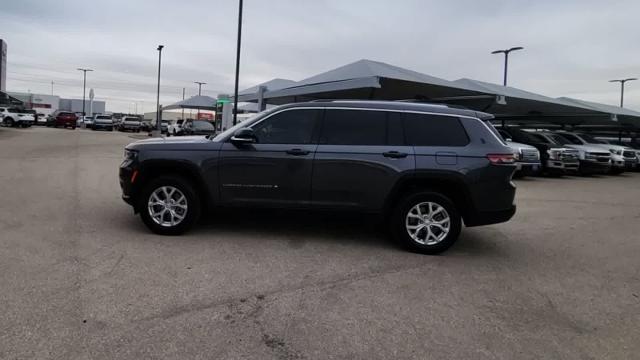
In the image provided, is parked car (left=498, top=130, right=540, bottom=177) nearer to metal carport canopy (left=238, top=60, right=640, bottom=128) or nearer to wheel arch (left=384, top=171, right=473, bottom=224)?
metal carport canopy (left=238, top=60, right=640, bottom=128)

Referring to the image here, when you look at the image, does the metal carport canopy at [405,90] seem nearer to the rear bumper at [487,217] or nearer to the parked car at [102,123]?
the rear bumper at [487,217]

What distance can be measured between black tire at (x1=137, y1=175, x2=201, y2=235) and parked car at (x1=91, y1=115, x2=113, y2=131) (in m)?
48.3

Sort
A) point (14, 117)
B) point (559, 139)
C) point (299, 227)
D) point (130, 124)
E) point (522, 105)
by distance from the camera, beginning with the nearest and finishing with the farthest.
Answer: point (299, 227) < point (559, 139) < point (522, 105) < point (14, 117) < point (130, 124)

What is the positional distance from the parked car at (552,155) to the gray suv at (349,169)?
41.8ft

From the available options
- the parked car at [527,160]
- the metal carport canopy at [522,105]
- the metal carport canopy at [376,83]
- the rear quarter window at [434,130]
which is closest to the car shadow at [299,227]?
the rear quarter window at [434,130]

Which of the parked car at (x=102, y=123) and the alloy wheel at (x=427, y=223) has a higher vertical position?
the parked car at (x=102, y=123)

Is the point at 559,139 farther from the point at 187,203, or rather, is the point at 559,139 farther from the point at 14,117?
the point at 14,117

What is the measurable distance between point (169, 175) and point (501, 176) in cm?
414

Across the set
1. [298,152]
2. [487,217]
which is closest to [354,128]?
[298,152]

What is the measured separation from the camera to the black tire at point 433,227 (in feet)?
20.8

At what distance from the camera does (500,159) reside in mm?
6355

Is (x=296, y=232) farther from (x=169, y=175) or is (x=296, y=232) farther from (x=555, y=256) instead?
(x=555, y=256)

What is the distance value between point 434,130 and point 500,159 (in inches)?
34.0

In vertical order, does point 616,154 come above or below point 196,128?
below
